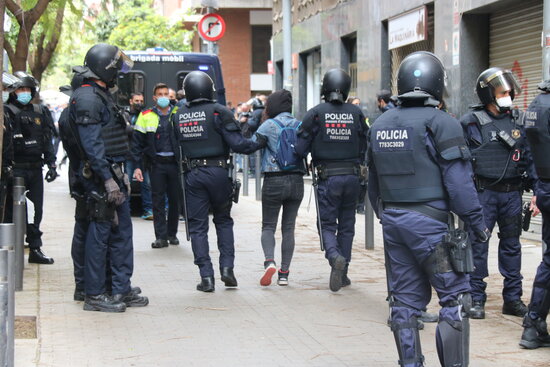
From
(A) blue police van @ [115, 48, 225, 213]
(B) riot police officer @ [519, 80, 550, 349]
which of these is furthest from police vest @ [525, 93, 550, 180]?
(A) blue police van @ [115, 48, 225, 213]

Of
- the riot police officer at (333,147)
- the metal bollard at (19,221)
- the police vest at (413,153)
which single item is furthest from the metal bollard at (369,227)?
the police vest at (413,153)

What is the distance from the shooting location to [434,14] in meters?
15.7

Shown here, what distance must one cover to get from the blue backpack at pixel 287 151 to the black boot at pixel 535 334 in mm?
2976

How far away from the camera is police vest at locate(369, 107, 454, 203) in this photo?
5.26 meters

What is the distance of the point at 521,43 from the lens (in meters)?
13.4

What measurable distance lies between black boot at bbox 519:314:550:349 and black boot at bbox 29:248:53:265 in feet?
18.5

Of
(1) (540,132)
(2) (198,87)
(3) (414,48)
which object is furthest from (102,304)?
(3) (414,48)

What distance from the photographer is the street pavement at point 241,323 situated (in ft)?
20.7

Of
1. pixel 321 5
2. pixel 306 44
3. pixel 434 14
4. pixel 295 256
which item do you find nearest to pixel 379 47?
pixel 434 14

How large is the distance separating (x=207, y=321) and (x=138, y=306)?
0.87 meters

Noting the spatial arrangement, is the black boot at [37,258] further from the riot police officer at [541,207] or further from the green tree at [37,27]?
the riot police officer at [541,207]

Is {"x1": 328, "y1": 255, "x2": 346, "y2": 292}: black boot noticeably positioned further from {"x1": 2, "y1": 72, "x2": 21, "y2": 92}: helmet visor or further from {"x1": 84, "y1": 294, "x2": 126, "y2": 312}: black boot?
{"x1": 2, "y1": 72, "x2": 21, "y2": 92}: helmet visor

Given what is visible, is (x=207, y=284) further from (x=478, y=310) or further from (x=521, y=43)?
(x=521, y=43)

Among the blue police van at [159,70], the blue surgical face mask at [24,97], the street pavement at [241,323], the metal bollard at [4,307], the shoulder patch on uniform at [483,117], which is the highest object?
the blue police van at [159,70]
